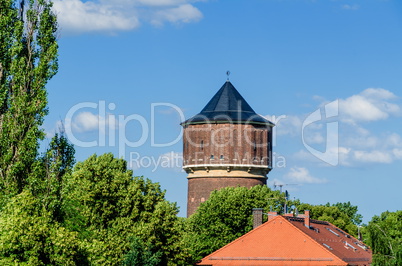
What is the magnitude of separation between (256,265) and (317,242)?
3.55 metres

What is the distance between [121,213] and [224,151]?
31.9m

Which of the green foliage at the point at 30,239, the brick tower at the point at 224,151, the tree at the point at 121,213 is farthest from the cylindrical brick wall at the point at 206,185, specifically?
the green foliage at the point at 30,239

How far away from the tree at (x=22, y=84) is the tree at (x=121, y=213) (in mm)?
8368

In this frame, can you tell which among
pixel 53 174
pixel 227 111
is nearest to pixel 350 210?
pixel 227 111

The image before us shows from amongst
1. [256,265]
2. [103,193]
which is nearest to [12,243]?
[103,193]

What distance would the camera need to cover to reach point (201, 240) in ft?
→ 191

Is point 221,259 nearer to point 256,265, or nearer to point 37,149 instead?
point 256,265

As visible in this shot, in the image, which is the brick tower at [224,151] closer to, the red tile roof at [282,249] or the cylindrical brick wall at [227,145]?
the cylindrical brick wall at [227,145]

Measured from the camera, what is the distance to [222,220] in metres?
59.7

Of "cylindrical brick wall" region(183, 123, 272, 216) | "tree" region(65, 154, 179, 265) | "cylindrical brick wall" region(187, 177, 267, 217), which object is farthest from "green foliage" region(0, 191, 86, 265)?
"cylindrical brick wall" region(183, 123, 272, 216)

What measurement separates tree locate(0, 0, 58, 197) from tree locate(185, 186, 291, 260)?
2590cm

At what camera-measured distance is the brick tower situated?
236 feet

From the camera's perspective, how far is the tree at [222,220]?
57616 mm

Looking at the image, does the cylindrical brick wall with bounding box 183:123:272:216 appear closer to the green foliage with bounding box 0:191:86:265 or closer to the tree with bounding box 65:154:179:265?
the tree with bounding box 65:154:179:265
